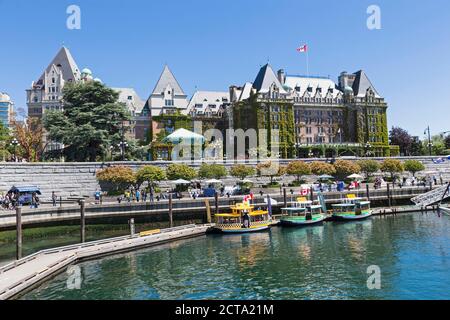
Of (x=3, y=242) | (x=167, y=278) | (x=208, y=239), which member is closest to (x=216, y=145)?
(x=208, y=239)

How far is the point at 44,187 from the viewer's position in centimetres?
5728

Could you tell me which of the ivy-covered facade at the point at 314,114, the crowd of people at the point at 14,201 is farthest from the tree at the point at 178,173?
the ivy-covered facade at the point at 314,114

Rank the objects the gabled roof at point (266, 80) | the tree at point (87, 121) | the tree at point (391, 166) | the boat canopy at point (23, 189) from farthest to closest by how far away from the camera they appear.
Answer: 1. the gabled roof at point (266, 80)
2. the tree at point (391, 166)
3. the tree at point (87, 121)
4. the boat canopy at point (23, 189)

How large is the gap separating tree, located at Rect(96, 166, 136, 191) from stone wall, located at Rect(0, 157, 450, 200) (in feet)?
7.73

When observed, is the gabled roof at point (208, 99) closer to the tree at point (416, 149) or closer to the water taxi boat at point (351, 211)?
the tree at point (416, 149)

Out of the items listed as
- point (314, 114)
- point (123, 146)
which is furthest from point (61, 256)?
point (314, 114)

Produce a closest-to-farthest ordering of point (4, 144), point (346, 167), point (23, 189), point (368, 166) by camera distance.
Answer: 1. point (23, 189)
2. point (346, 167)
3. point (368, 166)
4. point (4, 144)

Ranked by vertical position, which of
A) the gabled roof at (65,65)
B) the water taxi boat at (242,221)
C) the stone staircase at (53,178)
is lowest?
the water taxi boat at (242,221)

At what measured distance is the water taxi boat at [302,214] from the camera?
1876 inches

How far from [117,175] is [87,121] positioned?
17384mm

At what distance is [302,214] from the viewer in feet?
160

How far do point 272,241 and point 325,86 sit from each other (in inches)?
3484

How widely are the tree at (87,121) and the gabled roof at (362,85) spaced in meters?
75.0

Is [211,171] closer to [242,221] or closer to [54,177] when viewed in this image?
[242,221]
